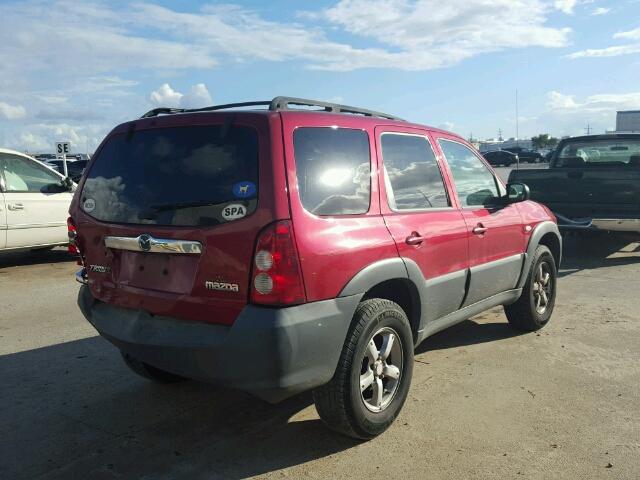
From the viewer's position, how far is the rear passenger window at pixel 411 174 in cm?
368

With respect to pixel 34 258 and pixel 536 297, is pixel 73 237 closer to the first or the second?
pixel 536 297

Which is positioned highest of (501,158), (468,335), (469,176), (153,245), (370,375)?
(469,176)

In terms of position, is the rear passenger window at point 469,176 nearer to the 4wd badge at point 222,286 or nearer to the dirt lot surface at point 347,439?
the dirt lot surface at point 347,439

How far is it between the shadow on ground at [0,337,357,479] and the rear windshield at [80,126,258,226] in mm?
1288

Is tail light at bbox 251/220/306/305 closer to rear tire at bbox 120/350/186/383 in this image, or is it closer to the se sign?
rear tire at bbox 120/350/186/383

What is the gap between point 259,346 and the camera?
109 inches

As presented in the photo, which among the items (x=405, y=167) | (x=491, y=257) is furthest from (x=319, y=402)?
(x=491, y=257)

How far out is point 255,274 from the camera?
2822mm

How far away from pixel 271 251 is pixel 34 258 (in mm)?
8548

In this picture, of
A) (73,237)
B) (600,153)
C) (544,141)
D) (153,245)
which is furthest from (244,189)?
(544,141)

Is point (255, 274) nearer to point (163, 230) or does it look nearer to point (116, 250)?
point (163, 230)

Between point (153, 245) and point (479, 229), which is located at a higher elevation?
point (153, 245)

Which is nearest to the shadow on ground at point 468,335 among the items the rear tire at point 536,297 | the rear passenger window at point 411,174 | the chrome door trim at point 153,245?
the rear tire at point 536,297

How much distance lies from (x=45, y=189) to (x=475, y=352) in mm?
7064
